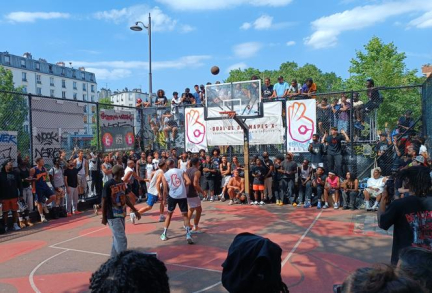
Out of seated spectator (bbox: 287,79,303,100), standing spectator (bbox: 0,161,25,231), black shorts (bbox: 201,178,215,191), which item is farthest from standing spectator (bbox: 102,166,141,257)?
seated spectator (bbox: 287,79,303,100)

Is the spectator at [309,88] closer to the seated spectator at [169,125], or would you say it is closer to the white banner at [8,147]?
the seated spectator at [169,125]

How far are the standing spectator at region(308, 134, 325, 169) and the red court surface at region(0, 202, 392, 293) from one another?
190 cm

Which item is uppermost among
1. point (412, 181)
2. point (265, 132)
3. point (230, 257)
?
point (265, 132)

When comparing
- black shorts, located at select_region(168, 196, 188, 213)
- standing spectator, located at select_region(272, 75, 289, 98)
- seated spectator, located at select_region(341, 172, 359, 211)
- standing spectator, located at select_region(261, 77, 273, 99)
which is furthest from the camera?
standing spectator, located at select_region(261, 77, 273, 99)

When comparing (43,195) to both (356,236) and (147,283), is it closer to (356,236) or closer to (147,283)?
(356,236)

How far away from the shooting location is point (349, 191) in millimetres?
12547

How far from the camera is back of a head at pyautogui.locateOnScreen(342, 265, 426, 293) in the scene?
1.51 meters

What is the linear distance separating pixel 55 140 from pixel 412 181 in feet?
39.2

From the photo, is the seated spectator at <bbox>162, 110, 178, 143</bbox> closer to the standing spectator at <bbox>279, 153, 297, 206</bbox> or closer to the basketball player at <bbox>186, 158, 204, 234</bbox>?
the standing spectator at <bbox>279, 153, 297, 206</bbox>

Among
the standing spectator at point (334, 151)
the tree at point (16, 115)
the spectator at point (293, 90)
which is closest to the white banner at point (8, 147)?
the tree at point (16, 115)

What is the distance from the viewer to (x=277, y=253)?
7.30 ft

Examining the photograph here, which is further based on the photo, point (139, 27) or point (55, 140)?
point (139, 27)

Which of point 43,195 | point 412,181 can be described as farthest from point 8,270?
point 412,181

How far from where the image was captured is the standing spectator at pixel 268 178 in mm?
13868
